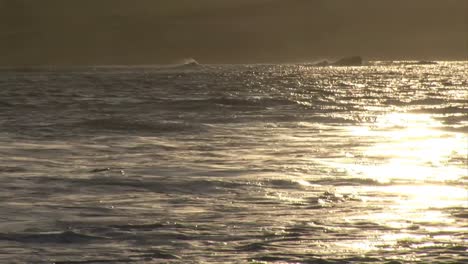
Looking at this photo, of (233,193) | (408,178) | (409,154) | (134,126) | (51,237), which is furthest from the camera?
(134,126)

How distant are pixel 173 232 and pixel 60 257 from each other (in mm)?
1650

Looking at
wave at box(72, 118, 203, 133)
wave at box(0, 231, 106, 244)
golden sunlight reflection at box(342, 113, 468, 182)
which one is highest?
wave at box(0, 231, 106, 244)

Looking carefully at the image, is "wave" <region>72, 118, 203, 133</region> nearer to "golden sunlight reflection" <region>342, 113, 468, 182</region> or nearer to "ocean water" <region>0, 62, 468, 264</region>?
"ocean water" <region>0, 62, 468, 264</region>

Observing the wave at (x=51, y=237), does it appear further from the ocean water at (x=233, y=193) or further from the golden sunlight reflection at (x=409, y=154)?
the golden sunlight reflection at (x=409, y=154)

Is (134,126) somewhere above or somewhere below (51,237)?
below

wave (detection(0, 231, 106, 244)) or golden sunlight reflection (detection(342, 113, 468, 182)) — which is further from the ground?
wave (detection(0, 231, 106, 244))

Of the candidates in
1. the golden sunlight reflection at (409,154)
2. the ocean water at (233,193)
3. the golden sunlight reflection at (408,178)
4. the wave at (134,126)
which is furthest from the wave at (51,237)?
the wave at (134,126)

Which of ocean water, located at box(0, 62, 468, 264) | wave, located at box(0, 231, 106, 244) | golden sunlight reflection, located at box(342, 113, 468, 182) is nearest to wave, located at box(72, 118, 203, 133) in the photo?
ocean water, located at box(0, 62, 468, 264)

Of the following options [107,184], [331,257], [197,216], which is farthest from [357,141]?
[331,257]

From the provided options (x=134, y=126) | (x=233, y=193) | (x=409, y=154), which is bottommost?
(x=134, y=126)

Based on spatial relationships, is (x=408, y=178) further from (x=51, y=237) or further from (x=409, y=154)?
(x=51, y=237)

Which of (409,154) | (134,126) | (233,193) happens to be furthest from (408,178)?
(134,126)

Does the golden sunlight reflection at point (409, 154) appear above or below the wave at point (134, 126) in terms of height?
above

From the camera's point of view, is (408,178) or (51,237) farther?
(408,178)
